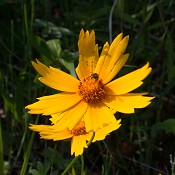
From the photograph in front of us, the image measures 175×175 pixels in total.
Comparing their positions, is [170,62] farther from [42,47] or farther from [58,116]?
[58,116]

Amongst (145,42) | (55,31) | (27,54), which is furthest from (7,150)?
(145,42)

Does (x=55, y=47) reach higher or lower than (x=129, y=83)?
higher

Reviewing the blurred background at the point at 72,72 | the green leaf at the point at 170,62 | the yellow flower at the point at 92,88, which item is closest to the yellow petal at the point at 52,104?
the yellow flower at the point at 92,88

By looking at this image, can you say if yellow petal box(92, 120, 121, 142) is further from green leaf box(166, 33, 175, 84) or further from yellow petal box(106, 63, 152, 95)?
green leaf box(166, 33, 175, 84)

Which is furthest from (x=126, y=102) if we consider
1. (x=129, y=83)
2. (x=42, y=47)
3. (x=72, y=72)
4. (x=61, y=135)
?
(x=42, y=47)

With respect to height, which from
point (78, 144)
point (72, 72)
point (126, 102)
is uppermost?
point (72, 72)

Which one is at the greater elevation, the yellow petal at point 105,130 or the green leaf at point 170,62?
the green leaf at point 170,62

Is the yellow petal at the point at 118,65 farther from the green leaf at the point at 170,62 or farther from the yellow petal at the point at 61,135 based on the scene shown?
the green leaf at the point at 170,62
